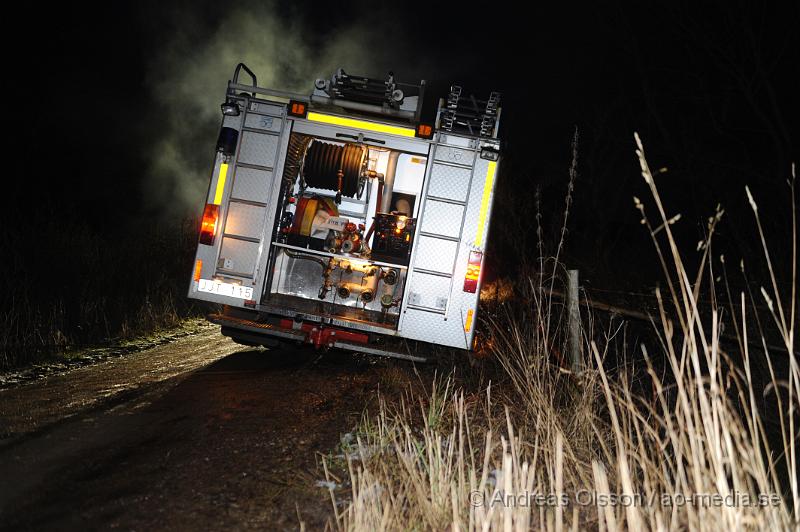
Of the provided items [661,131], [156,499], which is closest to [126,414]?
[156,499]

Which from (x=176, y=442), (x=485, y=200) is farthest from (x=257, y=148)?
(x=176, y=442)

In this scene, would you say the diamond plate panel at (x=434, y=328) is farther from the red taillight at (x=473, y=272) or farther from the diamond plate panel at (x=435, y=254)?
the diamond plate panel at (x=435, y=254)

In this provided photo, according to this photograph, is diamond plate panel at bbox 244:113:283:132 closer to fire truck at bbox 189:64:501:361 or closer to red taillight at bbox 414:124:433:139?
fire truck at bbox 189:64:501:361

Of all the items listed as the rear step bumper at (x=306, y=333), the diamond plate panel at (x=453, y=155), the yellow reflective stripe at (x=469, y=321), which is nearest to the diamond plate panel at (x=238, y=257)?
the rear step bumper at (x=306, y=333)

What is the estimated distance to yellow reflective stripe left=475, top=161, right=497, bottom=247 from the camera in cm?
668

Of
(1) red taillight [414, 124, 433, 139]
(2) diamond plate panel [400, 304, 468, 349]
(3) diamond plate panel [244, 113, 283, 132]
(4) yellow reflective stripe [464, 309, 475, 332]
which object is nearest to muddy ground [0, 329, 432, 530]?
(2) diamond plate panel [400, 304, 468, 349]

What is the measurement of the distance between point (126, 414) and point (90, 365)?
216 centimetres

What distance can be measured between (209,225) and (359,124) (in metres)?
2.08

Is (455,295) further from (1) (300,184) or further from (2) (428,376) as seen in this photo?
(1) (300,184)

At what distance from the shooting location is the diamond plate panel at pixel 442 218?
265 inches

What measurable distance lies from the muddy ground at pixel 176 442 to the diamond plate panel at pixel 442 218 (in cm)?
170

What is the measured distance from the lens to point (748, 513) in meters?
1.96

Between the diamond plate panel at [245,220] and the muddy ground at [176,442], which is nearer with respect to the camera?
the muddy ground at [176,442]

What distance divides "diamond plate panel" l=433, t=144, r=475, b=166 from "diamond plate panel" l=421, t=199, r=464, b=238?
19.9 inches
